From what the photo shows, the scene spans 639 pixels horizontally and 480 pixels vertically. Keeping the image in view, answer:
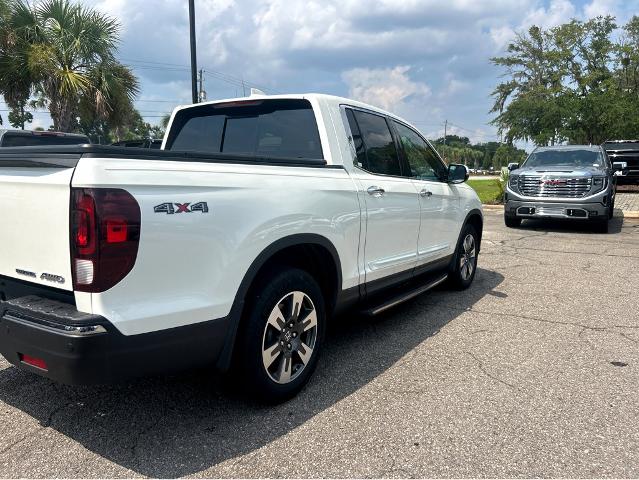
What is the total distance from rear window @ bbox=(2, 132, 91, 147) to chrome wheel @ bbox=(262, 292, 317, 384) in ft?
20.6

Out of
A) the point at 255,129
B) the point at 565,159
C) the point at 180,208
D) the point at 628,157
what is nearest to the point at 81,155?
the point at 180,208

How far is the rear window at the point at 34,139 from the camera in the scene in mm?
8274

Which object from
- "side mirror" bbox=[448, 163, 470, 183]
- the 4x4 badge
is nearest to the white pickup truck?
the 4x4 badge

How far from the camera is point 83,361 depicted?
7.07 ft

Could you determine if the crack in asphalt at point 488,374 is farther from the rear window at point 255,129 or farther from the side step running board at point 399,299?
the rear window at point 255,129

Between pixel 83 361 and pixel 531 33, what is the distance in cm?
4573

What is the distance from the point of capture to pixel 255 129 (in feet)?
12.8

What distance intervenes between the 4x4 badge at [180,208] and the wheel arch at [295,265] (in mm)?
452

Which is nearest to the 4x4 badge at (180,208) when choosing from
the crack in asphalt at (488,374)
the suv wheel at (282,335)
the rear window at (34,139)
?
the suv wheel at (282,335)

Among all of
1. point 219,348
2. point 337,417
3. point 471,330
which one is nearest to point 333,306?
point 337,417

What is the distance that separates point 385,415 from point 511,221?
9489 mm

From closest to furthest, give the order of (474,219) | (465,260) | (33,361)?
(33,361)
(465,260)
(474,219)

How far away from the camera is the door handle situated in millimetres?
3737

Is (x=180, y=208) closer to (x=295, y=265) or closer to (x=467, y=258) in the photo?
(x=295, y=265)
